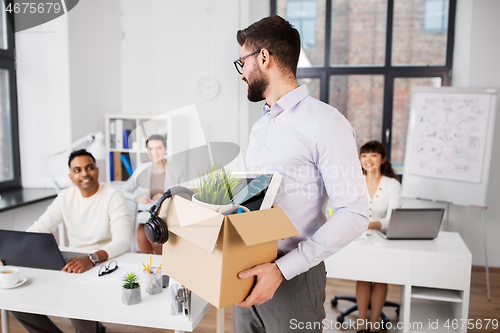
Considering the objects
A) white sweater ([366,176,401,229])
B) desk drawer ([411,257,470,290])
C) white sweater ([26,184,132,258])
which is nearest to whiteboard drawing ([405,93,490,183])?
white sweater ([366,176,401,229])

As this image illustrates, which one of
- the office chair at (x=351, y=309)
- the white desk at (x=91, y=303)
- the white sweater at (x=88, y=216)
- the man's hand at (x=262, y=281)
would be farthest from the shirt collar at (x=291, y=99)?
the office chair at (x=351, y=309)

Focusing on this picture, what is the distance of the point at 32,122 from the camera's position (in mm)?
3662

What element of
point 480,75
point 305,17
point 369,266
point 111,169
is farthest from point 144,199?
point 480,75

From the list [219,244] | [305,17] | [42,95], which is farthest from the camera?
[305,17]

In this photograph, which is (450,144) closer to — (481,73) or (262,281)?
(481,73)

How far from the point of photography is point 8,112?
3.58 metres

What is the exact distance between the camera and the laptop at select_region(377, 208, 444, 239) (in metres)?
2.28

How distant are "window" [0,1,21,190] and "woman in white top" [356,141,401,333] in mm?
3171

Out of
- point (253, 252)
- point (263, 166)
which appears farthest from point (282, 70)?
point (253, 252)

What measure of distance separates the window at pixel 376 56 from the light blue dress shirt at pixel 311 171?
11.2 ft

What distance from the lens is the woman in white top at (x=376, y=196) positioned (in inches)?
103

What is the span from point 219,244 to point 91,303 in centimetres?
90

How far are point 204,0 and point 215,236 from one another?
3.95m

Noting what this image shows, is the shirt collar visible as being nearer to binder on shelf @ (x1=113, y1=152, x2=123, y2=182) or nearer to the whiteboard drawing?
the whiteboard drawing
